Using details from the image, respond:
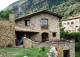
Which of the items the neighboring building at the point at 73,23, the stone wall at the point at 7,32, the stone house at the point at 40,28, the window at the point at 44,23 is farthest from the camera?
the neighboring building at the point at 73,23

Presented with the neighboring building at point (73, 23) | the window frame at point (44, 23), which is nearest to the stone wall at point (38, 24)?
the window frame at point (44, 23)

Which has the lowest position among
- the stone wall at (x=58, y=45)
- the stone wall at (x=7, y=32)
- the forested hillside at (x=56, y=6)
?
the stone wall at (x=58, y=45)

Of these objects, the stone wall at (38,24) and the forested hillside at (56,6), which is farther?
the forested hillside at (56,6)

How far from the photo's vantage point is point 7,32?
28.4m

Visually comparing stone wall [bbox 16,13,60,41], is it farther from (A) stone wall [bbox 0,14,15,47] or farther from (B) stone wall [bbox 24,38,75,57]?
(A) stone wall [bbox 0,14,15,47]

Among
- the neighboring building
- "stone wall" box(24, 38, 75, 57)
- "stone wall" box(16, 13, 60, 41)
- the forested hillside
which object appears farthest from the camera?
the forested hillside

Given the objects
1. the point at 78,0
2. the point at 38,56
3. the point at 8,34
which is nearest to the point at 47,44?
the point at 8,34

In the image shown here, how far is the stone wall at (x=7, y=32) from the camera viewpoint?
90.8ft

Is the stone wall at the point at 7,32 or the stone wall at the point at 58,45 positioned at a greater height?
the stone wall at the point at 7,32

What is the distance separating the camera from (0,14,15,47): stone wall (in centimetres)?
2767

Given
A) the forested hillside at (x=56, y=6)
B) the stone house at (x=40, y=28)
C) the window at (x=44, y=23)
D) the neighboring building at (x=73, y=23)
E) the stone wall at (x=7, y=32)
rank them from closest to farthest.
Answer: the stone wall at (x=7, y=32), the stone house at (x=40, y=28), the window at (x=44, y=23), the neighboring building at (x=73, y=23), the forested hillside at (x=56, y=6)

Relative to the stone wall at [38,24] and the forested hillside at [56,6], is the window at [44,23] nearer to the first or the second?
the stone wall at [38,24]

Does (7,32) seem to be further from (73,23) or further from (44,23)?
(73,23)

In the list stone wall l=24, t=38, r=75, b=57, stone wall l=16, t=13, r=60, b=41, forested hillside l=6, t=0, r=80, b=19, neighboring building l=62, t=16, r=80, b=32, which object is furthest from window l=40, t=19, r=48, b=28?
forested hillside l=6, t=0, r=80, b=19
